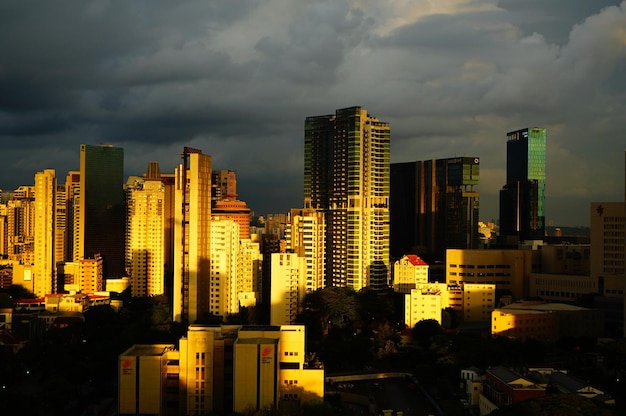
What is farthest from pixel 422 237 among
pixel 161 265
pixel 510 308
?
pixel 510 308

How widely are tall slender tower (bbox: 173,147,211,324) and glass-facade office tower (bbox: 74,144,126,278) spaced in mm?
18612

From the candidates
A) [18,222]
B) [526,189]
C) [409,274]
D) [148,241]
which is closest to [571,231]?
[526,189]

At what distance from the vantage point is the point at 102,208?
1857 inches

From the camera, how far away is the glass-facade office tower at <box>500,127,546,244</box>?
162 ft

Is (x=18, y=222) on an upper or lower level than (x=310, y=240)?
upper

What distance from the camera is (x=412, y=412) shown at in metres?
17.3

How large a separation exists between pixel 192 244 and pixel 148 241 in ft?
38.5

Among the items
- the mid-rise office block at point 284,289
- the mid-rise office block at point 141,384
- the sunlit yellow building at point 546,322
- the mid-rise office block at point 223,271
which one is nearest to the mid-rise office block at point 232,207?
the mid-rise office block at point 223,271

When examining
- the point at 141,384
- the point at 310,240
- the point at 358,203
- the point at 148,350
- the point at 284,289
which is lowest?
the point at 141,384

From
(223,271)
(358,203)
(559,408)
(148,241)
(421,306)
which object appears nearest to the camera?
(559,408)

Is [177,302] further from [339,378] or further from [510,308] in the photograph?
[510,308]

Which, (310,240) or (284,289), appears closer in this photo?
(284,289)

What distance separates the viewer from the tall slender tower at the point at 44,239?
3325cm

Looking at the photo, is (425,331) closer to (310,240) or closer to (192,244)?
(192,244)
